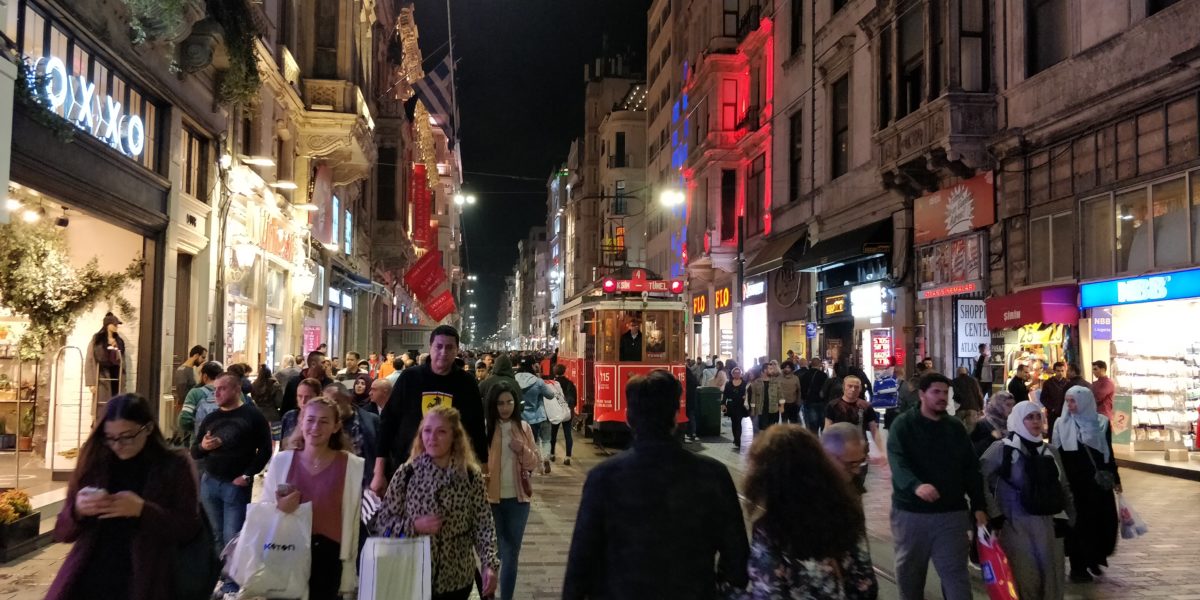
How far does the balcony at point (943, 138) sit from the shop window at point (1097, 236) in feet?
9.31

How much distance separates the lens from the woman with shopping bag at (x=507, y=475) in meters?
6.70

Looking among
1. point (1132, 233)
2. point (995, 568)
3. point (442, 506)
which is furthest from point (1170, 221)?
point (442, 506)

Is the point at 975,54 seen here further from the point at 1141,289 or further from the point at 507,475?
the point at 507,475

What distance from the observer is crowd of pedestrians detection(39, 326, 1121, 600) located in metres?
3.49

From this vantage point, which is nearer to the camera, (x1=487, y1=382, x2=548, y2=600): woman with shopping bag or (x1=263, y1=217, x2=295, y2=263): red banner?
(x1=487, y1=382, x2=548, y2=600): woman with shopping bag

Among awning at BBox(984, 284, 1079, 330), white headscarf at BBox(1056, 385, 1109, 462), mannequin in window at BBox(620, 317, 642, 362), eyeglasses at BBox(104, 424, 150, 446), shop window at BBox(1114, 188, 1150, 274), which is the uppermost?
shop window at BBox(1114, 188, 1150, 274)

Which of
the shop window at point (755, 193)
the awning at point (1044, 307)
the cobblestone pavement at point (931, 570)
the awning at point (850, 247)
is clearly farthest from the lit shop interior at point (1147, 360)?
the shop window at point (755, 193)

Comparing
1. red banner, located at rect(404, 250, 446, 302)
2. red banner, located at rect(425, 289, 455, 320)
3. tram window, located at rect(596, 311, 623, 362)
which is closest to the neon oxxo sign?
tram window, located at rect(596, 311, 623, 362)

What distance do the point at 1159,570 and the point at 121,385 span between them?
13.2m

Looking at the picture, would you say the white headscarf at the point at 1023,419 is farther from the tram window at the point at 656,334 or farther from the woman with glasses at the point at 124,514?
the tram window at the point at 656,334

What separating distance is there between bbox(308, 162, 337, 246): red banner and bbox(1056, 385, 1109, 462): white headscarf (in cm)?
2112

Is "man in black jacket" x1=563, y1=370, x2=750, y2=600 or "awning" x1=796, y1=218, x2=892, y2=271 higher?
"awning" x1=796, y1=218, x2=892, y2=271

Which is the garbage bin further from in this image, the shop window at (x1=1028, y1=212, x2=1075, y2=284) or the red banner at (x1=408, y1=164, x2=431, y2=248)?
the red banner at (x1=408, y1=164, x2=431, y2=248)

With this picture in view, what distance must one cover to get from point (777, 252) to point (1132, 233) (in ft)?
47.8
